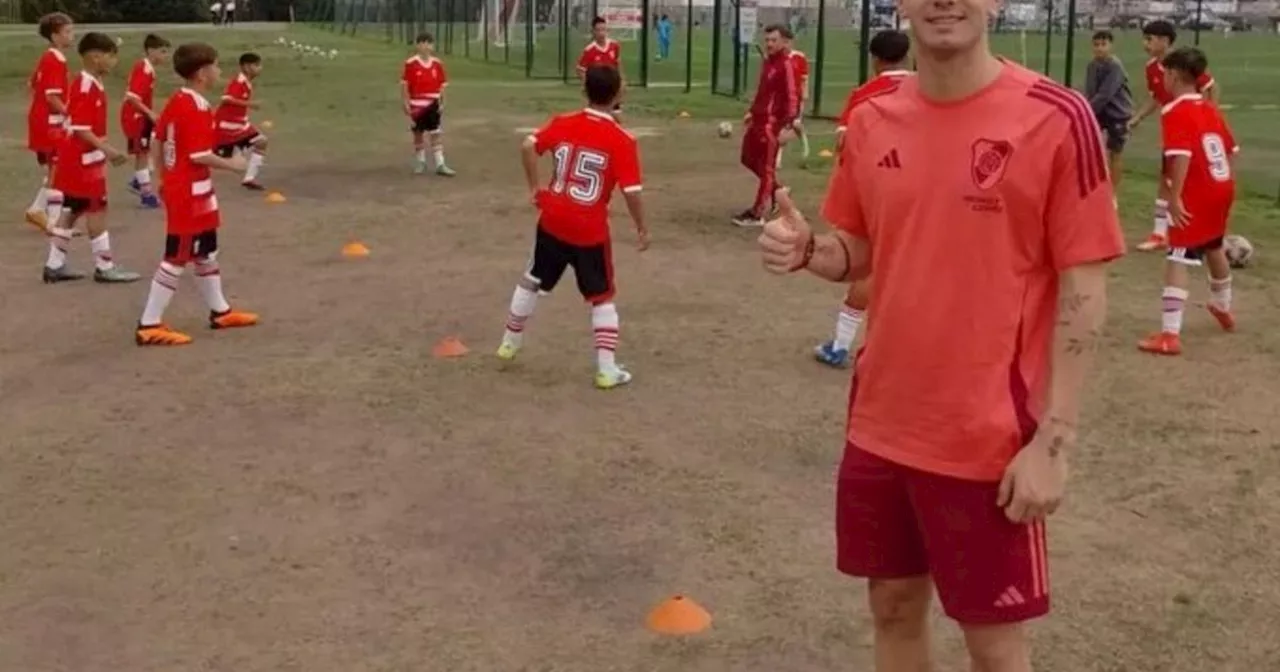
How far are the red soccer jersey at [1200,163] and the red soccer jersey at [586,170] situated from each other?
10.5 ft

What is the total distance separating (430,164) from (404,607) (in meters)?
13.8

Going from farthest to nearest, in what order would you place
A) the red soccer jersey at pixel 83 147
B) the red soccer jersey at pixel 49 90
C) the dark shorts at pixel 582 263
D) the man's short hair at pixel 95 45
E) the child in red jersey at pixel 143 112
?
the child in red jersey at pixel 143 112 → the red soccer jersey at pixel 49 90 → the man's short hair at pixel 95 45 → the red soccer jersey at pixel 83 147 → the dark shorts at pixel 582 263

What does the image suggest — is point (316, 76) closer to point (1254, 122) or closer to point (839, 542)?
point (1254, 122)

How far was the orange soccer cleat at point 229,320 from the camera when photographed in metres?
9.87

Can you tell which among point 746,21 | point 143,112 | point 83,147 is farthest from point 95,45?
point 746,21

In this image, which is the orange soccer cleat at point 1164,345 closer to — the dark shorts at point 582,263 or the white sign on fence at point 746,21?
the dark shorts at point 582,263

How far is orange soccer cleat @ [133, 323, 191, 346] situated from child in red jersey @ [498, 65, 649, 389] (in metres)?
2.39

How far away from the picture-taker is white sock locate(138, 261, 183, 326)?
9.44m

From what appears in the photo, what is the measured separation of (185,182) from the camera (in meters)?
9.44

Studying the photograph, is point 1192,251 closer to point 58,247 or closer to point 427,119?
point 58,247

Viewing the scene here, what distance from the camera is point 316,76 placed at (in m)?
37.4

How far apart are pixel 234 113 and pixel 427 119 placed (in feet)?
7.73

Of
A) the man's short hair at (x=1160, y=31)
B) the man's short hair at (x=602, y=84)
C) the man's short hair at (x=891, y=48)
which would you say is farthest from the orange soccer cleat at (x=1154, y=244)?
the man's short hair at (x=602, y=84)

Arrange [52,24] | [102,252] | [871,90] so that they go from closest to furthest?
1. [871,90]
2. [102,252]
3. [52,24]
